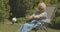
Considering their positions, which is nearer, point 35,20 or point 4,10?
point 35,20

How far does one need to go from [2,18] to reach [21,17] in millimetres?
1874

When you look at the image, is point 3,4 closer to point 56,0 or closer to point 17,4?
point 17,4

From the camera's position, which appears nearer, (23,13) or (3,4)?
(3,4)

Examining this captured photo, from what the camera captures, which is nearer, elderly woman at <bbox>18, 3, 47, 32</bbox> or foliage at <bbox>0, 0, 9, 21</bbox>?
elderly woman at <bbox>18, 3, 47, 32</bbox>

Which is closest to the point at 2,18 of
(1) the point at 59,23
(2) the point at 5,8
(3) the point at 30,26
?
(2) the point at 5,8

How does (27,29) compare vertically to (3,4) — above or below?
above

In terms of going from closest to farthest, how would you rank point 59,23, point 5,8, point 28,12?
point 59,23 < point 5,8 < point 28,12

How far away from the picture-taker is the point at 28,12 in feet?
51.8

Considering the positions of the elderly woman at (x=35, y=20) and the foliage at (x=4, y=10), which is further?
the foliage at (x=4, y=10)

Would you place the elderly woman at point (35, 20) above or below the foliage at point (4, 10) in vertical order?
above

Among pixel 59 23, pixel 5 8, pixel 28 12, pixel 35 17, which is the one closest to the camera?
pixel 35 17

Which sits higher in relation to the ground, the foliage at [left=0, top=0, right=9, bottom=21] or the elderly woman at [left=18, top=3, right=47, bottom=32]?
the elderly woman at [left=18, top=3, right=47, bottom=32]

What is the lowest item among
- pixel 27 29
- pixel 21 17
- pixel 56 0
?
pixel 21 17

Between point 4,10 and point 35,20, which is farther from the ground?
point 35,20
